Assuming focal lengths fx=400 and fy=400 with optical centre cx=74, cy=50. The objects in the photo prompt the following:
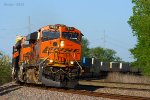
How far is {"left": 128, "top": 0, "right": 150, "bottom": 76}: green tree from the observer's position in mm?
37531

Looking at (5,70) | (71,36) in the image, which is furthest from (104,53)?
(71,36)

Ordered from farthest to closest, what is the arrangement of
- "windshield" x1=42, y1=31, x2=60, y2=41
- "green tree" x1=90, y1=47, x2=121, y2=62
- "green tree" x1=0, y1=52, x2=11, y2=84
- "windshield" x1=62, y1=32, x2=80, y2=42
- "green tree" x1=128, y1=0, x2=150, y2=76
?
1. "green tree" x1=90, y1=47, x2=121, y2=62
2. "green tree" x1=0, y1=52, x2=11, y2=84
3. "green tree" x1=128, y1=0, x2=150, y2=76
4. "windshield" x1=62, y1=32, x2=80, y2=42
5. "windshield" x1=42, y1=31, x2=60, y2=41

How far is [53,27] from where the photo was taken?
23.5 meters

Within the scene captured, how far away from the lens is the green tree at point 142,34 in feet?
123

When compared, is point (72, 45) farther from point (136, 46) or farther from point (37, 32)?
point (136, 46)

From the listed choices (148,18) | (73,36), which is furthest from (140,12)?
(73,36)

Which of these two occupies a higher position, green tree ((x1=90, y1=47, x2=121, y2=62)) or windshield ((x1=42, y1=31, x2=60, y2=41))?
green tree ((x1=90, y1=47, x2=121, y2=62))

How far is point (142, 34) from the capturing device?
38312 mm

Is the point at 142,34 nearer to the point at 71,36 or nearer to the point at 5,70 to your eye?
the point at 71,36

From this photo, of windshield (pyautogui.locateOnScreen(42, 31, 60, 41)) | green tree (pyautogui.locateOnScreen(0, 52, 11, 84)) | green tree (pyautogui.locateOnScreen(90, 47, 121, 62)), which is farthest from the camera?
green tree (pyautogui.locateOnScreen(90, 47, 121, 62))

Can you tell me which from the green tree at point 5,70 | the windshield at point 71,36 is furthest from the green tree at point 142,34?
the green tree at point 5,70

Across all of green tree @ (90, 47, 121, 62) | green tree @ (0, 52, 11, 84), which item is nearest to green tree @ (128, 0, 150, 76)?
green tree @ (0, 52, 11, 84)

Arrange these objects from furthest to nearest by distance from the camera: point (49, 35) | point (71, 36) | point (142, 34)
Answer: point (142, 34) → point (71, 36) → point (49, 35)

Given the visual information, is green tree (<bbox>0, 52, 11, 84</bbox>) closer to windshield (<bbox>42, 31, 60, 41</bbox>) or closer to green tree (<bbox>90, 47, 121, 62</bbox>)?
windshield (<bbox>42, 31, 60, 41</bbox>)
